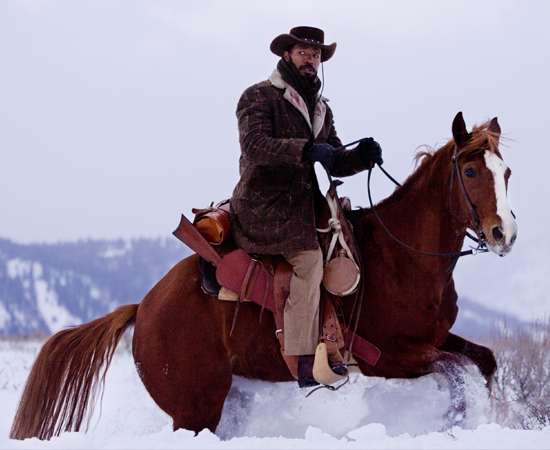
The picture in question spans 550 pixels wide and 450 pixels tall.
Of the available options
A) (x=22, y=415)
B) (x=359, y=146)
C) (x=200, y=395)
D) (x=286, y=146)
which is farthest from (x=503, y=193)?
(x=22, y=415)

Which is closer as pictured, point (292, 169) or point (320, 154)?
point (320, 154)

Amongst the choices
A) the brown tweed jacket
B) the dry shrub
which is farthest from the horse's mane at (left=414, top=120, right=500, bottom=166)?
the dry shrub

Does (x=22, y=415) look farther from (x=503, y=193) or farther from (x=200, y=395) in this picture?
(x=503, y=193)

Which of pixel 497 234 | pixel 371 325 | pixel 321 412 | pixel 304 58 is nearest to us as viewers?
pixel 497 234

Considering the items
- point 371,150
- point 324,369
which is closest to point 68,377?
point 324,369

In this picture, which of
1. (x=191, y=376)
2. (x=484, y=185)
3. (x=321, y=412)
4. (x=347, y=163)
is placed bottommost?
(x=321, y=412)

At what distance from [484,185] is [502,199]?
138mm

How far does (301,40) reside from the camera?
3713 millimetres

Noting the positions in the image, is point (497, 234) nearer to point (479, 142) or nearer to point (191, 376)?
point (479, 142)

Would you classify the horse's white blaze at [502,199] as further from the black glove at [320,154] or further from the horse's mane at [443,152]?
the black glove at [320,154]

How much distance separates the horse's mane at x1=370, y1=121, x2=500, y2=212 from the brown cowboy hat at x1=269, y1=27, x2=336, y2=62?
3.12 feet

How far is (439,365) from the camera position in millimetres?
3492

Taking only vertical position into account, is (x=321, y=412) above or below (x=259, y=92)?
below

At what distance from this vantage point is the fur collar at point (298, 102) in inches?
146
